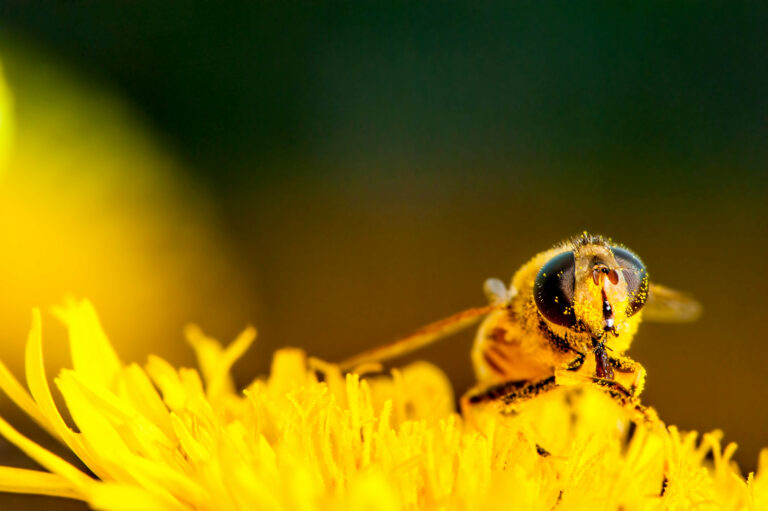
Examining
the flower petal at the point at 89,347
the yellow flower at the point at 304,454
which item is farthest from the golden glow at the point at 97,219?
the yellow flower at the point at 304,454

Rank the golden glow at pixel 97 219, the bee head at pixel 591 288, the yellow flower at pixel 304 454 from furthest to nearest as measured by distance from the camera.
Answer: the golden glow at pixel 97 219 < the bee head at pixel 591 288 < the yellow flower at pixel 304 454

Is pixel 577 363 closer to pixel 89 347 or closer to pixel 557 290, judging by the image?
pixel 557 290

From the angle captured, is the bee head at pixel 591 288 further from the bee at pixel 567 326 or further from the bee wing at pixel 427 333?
the bee wing at pixel 427 333

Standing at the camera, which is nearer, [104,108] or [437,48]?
[104,108]

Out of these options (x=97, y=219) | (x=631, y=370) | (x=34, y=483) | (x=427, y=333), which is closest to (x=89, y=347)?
(x=34, y=483)

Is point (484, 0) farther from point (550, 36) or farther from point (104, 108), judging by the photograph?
point (104, 108)

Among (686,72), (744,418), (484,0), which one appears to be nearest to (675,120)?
(686,72)
